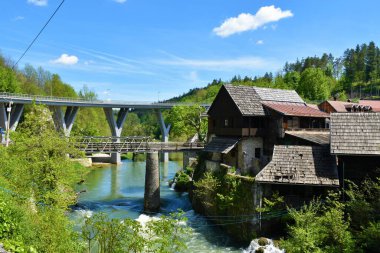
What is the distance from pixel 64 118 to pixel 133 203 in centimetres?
4433

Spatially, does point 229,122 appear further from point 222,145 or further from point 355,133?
point 355,133

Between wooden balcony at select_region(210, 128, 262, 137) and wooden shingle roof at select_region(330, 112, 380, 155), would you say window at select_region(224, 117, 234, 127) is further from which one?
wooden shingle roof at select_region(330, 112, 380, 155)

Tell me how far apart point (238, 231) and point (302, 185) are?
19.0ft

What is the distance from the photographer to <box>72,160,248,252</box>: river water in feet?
78.8

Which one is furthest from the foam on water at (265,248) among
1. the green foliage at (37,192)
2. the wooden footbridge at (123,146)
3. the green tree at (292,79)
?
the green tree at (292,79)

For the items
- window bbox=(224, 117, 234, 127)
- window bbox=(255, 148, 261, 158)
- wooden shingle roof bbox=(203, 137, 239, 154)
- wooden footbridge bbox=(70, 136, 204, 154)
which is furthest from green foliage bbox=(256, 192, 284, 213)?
wooden footbridge bbox=(70, 136, 204, 154)

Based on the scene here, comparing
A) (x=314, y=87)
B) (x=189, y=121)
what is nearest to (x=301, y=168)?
(x=189, y=121)

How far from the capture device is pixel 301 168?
22.5m

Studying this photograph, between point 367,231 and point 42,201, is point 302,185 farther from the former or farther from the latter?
point 42,201

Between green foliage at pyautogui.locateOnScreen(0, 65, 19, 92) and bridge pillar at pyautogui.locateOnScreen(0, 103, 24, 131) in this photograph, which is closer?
bridge pillar at pyautogui.locateOnScreen(0, 103, 24, 131)

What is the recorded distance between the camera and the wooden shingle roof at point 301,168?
2155cm

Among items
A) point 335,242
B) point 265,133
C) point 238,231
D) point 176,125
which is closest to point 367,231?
point 335,242

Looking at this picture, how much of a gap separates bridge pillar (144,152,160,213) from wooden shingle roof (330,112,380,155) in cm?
1736

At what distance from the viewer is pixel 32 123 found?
2933 centimetres
